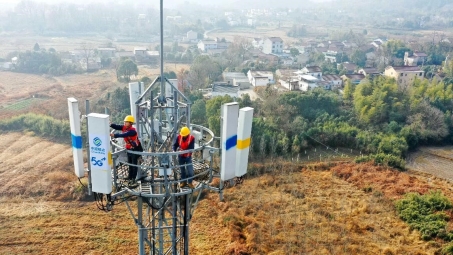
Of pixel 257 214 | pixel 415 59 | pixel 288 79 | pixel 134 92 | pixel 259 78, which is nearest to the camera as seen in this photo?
pixel 134 92

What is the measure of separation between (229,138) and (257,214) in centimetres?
1021

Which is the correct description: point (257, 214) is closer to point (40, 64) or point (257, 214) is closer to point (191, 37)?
point (40, 64)

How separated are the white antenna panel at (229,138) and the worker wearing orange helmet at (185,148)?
2.08ft

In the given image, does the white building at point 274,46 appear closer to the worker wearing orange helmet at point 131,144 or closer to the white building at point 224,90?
the white building at point 224,90

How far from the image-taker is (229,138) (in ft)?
24.2

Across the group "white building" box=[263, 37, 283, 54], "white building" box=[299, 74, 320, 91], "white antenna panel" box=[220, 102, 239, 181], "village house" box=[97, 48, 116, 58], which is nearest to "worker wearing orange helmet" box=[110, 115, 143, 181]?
"white antenna panel" box=[220, 102, 239, 181]

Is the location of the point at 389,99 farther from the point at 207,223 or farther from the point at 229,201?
the point at 207,223

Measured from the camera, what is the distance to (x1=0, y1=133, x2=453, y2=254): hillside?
1463 centimetres

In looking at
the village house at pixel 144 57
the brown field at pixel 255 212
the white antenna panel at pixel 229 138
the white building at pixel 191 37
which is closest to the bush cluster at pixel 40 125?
the brown field at pixel 255 212

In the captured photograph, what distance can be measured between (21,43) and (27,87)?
35742mm

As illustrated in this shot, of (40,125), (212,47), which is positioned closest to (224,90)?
(40,125)

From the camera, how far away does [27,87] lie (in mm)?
39469


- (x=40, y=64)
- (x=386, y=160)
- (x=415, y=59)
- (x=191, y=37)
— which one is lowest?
(x=386, y=160)

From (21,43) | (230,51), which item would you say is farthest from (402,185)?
(21,43)
